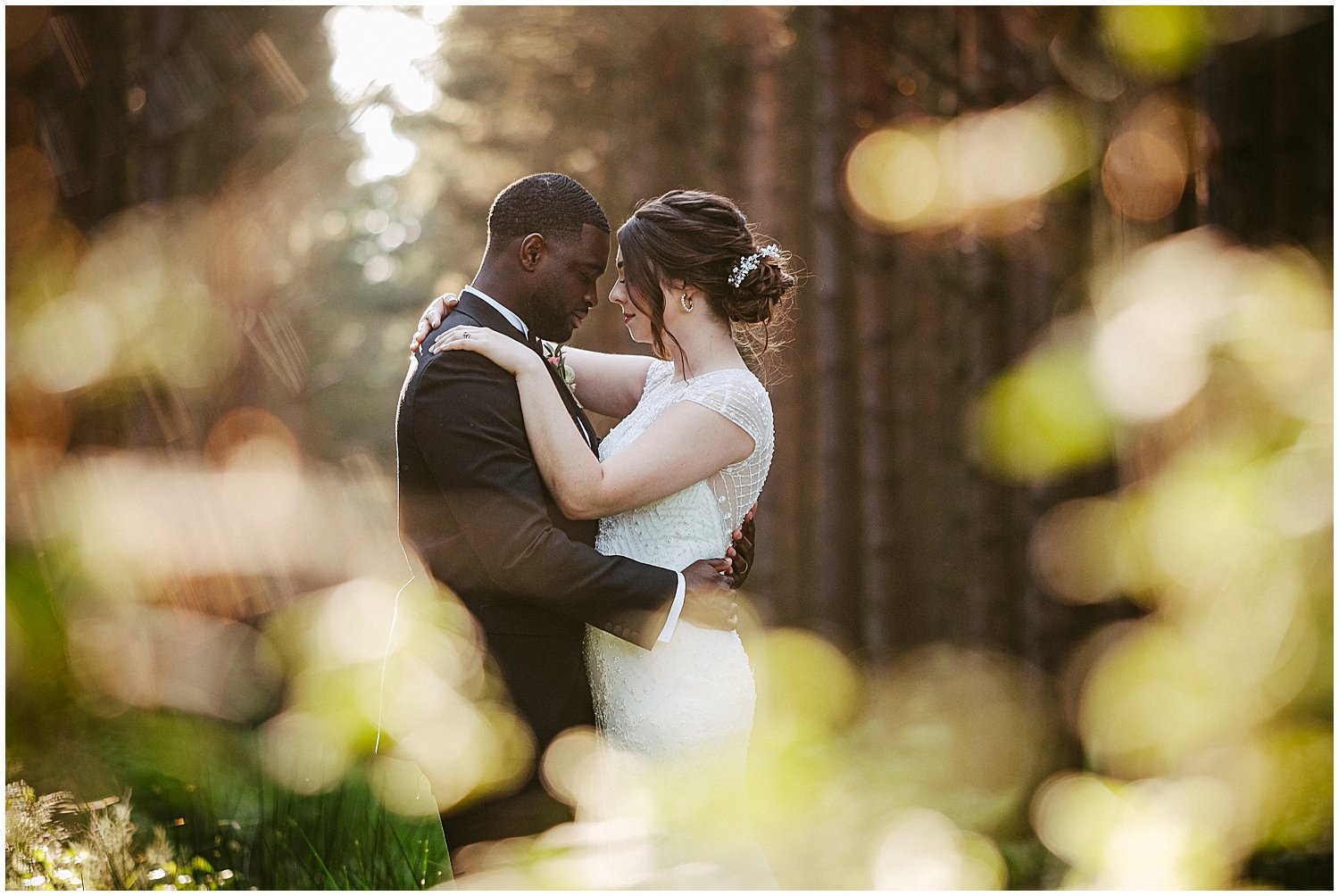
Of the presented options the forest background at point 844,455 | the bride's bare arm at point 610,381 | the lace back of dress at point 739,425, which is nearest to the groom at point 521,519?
the forest background at point 844,455

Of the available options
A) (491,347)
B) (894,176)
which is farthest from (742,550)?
(894,176)

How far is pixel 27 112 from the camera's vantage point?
16.9 feet

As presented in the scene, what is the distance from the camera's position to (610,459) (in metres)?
2.82

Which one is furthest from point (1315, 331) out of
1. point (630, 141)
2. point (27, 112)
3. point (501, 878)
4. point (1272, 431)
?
point (630, 141)

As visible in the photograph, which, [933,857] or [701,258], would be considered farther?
[933,857]

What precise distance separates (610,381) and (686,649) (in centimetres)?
Result: 121

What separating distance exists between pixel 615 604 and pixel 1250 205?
2.36 meters

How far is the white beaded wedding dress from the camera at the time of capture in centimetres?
286

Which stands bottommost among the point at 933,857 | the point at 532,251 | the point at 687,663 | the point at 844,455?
the point at 933,857

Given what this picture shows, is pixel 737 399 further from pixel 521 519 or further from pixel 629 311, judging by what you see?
pixel 521 519

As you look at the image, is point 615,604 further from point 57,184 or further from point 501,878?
point 57,184

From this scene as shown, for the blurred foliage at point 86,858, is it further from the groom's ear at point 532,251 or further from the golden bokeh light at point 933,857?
the golden bokeh light at point 933,857

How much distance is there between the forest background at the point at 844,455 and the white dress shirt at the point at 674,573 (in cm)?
54

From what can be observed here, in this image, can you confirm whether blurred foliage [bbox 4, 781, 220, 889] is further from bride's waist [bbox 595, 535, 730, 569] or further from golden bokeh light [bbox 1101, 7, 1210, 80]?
golden bokeh light [bbox 1101, 7, 1210, 80]
